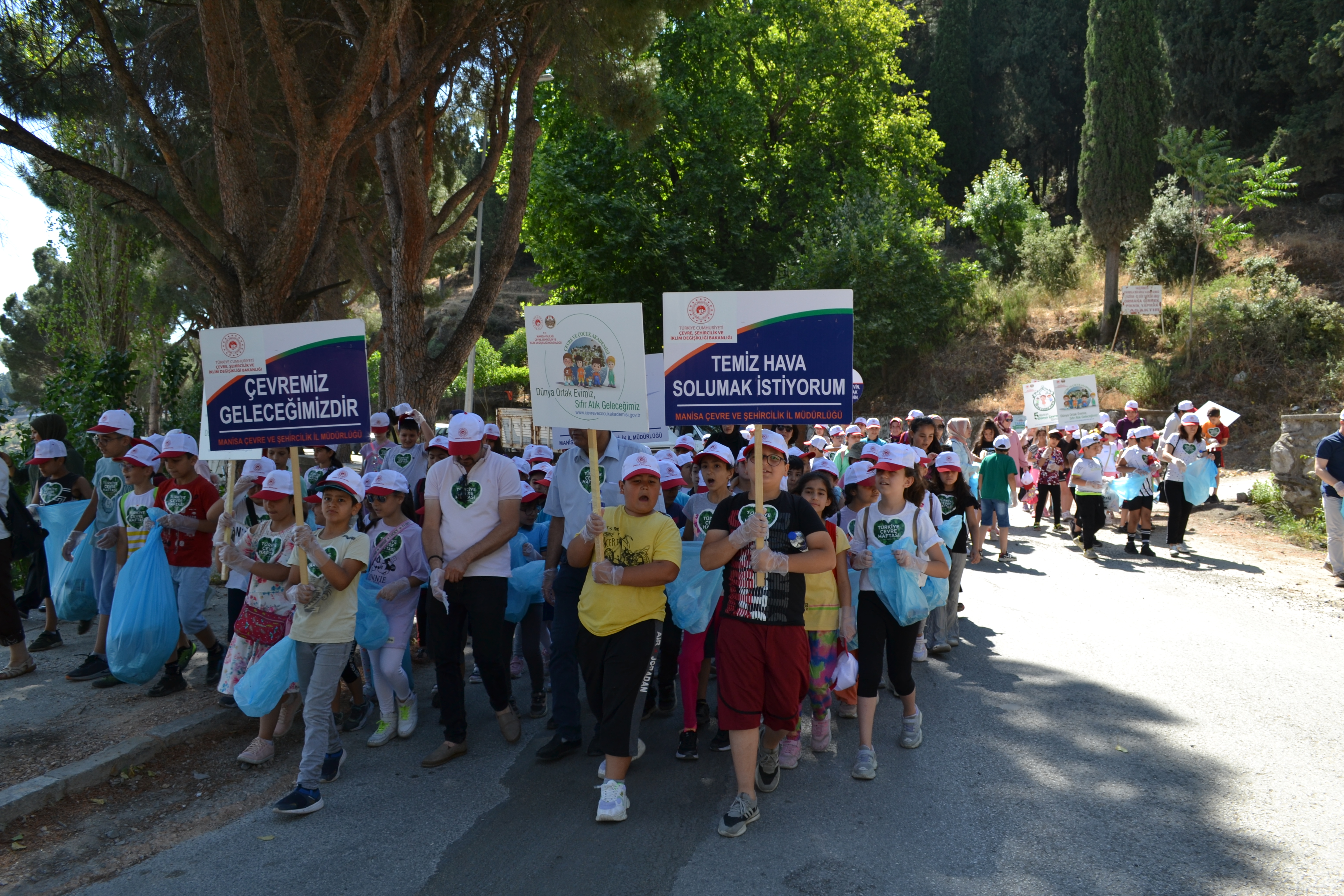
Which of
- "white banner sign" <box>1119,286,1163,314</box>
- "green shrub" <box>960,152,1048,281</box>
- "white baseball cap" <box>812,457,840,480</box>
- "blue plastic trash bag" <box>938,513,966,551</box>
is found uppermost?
"green shrub" <box>960,152,1048,281</box>

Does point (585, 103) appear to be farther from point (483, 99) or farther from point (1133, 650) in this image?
point (1133, 650)

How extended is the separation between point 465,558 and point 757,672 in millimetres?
1988

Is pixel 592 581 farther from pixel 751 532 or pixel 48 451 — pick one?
pixel 48 451

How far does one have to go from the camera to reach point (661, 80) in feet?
95.7

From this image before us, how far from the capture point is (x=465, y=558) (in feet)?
18.2

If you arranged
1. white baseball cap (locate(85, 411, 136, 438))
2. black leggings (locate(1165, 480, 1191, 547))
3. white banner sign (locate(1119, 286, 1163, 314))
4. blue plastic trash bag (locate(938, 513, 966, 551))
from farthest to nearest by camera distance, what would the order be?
white banner sign (locate(1119, 286, 1163, 314)) < black leggings (locate(1165, 480, 1191, 547)) < white baseball cap (locate(85, 411, 136, 438)) < blue plastic trash bag (locate(938, 513, 966, 551))

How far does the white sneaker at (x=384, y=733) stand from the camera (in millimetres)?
5906

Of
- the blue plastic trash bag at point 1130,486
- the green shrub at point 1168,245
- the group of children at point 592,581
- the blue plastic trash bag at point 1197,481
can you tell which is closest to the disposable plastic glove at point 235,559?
the group of children at point 592,581

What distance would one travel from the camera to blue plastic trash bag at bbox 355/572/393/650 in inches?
226

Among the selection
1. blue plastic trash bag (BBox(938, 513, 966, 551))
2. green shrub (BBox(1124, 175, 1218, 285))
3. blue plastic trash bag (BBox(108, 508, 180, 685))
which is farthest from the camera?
green shrub (BBox(1124, 175, 1218, 285))

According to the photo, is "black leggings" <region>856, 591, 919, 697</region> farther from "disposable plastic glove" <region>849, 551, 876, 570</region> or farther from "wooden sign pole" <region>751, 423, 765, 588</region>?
"wooden sign pole" <region>751, 423, 765, 588</region>

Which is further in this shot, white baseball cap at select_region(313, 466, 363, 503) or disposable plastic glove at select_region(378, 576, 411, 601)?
disposable plastic glove at select_region(378, 576, 411, 601)

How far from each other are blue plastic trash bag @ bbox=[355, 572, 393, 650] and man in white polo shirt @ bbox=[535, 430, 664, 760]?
1051mm

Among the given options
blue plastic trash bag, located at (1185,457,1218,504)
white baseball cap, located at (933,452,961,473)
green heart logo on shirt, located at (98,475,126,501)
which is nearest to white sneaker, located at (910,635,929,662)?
white baseball cap, located at (933,452,961,473)
